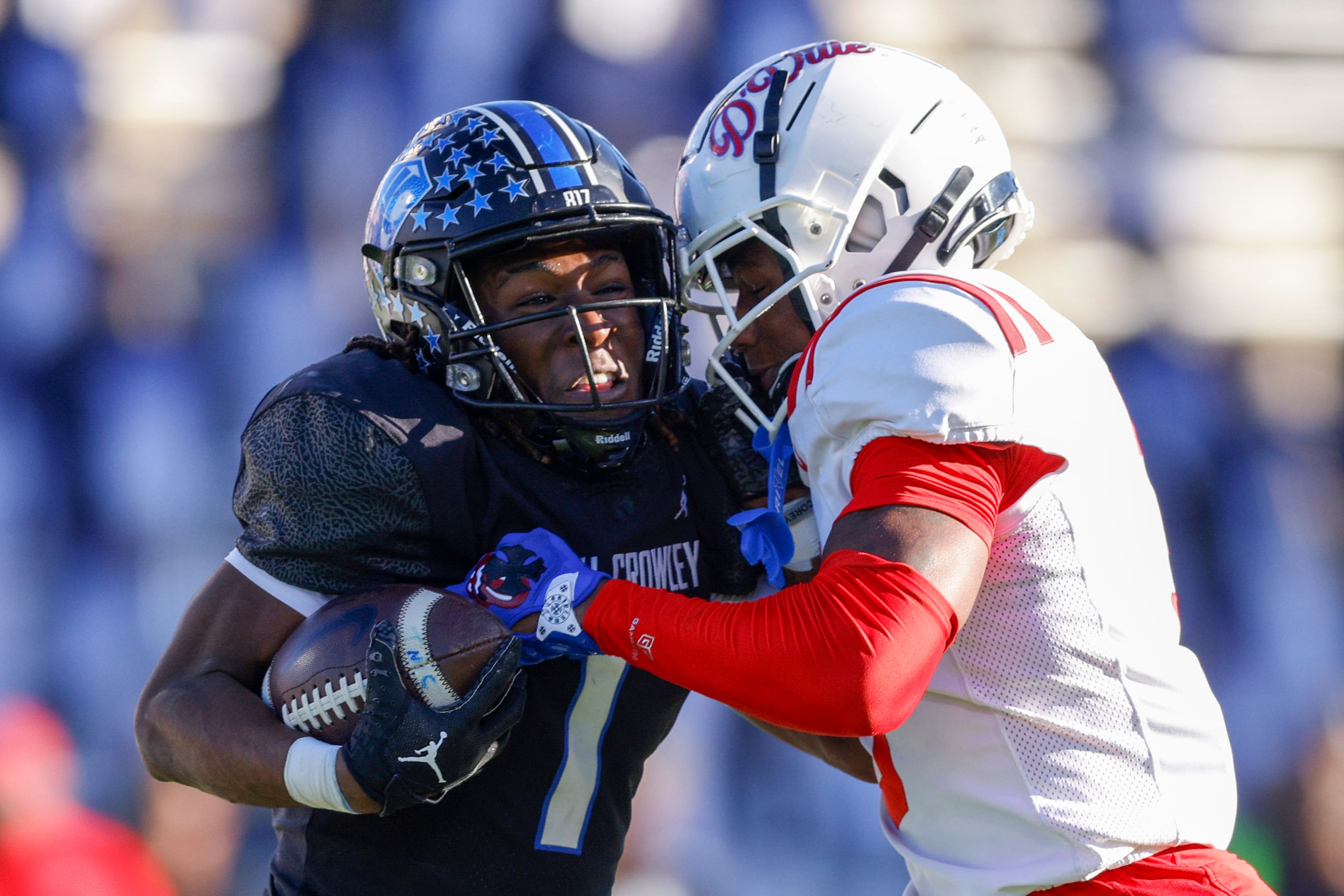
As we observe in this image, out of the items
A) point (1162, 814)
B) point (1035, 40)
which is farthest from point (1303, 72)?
point (1162, 814)

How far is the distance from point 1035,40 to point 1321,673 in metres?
2.26

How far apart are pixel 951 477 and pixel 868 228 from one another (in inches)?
24.8

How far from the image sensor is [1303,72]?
13.9 ft

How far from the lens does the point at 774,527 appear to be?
1.74 metres

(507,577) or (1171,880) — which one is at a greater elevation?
(507,577)

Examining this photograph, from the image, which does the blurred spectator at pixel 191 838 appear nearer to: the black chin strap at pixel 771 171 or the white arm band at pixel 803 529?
the white arm band at pixel 803 529

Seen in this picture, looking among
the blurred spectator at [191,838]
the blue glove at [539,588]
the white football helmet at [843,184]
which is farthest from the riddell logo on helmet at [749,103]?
the blurred spectator at [191,838]

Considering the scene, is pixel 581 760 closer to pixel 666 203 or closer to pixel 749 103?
pixel 749 103

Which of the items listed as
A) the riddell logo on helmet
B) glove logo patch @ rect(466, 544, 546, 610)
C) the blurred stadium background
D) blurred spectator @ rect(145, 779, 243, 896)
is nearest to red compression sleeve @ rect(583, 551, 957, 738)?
glove logo patch @ rect(466, 544, 546, 610)

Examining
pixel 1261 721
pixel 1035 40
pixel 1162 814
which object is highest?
pixel 1035 40

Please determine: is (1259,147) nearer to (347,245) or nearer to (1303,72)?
(1303,72)

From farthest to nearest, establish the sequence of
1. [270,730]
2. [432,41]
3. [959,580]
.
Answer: [432,41] → [270,730] → [959,580]

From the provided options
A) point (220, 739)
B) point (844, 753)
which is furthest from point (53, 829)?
point (844, 753)

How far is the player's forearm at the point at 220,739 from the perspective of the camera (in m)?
1.55
